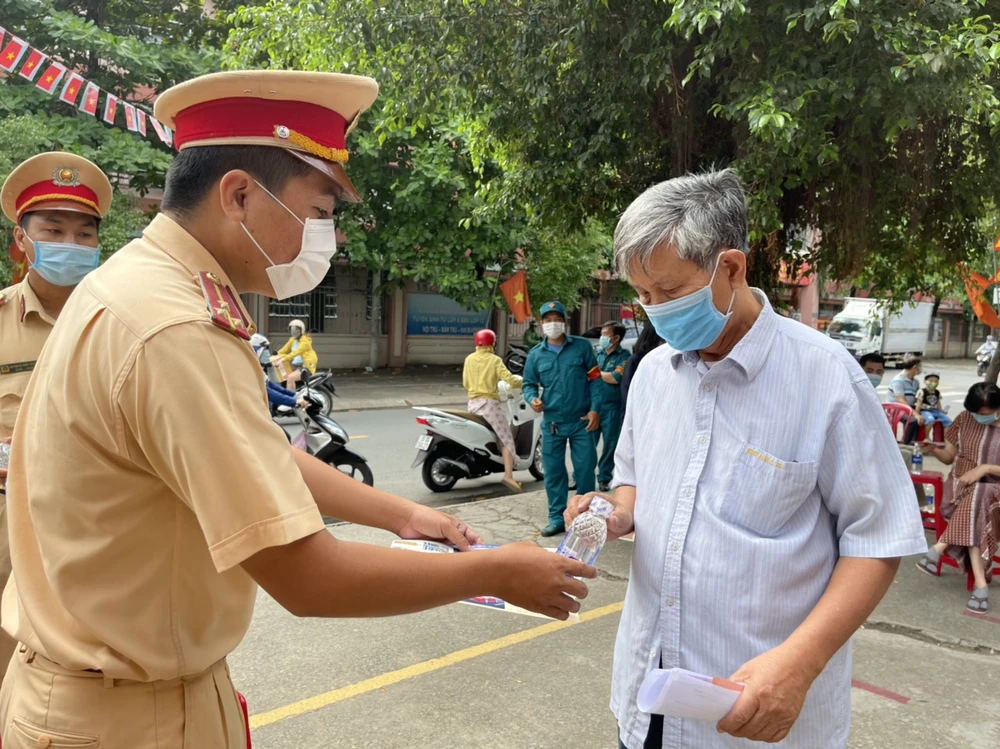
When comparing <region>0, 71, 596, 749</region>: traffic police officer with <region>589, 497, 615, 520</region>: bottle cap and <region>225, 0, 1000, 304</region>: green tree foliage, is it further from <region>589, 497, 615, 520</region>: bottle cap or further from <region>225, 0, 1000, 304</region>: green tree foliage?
<region>225, 0, 1000, 304</region>: green tree foliage

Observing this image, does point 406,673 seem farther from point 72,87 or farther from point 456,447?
point 72,87

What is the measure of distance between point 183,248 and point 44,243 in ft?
5.89

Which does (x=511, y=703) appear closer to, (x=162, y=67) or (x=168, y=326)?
(x=168, y=326)

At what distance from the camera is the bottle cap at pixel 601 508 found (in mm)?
1821

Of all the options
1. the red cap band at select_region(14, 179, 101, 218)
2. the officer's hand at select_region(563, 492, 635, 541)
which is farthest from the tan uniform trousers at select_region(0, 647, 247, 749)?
the red cap band at select_region(14, 179, 101, 218)

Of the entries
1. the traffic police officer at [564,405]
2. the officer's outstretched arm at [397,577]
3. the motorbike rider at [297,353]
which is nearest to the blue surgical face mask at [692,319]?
the officer's outstretched arm at [397,577]

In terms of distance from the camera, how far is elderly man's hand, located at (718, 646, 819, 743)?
4.52ft

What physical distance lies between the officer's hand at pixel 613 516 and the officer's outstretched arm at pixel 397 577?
0.30 meters

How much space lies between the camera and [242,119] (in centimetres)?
132

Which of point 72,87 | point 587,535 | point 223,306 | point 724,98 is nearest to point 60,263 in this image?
point 223,306

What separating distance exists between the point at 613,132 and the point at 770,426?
16.0ft

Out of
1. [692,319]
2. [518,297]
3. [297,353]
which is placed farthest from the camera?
[297,353]

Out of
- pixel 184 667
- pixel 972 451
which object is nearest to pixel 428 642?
pixel 184 667

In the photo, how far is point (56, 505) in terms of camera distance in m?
1.20
